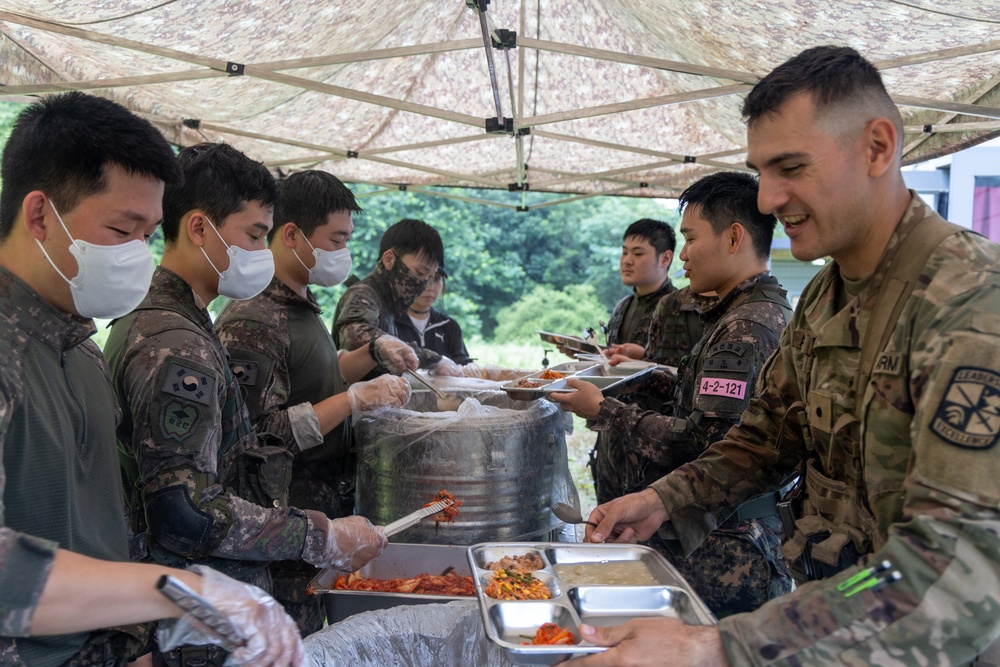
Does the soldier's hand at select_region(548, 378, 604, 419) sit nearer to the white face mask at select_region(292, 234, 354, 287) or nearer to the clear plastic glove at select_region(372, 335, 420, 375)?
the clear plastic glove at select_region(372, 335, 420, 375)

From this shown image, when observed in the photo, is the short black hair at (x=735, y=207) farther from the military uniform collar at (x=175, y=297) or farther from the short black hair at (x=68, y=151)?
the short black hair at (x=68, y=151)

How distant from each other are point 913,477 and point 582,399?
1.94m

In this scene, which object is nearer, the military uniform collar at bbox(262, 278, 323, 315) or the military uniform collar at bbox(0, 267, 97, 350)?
the military uniform collar at bbox(0, 267, 97, 350)

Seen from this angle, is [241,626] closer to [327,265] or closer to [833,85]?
[833,85]

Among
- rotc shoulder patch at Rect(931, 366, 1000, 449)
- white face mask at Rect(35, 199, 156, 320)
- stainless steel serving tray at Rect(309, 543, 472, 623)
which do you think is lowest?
stainless steel serving tray at Rect(309, 543, 472, 623)

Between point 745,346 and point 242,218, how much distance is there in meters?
1.74

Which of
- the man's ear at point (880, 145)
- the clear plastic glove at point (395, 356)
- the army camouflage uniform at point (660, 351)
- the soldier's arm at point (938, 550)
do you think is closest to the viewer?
the soldier's arm at point (938, 550)

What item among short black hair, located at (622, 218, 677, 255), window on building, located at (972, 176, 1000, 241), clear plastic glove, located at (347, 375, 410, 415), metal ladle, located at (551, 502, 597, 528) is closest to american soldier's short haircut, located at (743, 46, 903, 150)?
metal ladle, located at (551, 502, 597, 528)

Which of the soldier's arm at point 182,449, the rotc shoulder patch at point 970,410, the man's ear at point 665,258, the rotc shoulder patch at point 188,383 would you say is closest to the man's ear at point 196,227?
the soldier's arm at point 182,449

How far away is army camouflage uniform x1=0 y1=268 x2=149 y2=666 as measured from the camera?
1.50 metres

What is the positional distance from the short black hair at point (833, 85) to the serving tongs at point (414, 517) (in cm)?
159

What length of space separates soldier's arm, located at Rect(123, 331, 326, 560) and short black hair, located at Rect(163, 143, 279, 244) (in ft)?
1.70

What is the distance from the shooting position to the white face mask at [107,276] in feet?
5.51

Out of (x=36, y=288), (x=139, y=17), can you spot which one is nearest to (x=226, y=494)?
(x=36, y=288)
